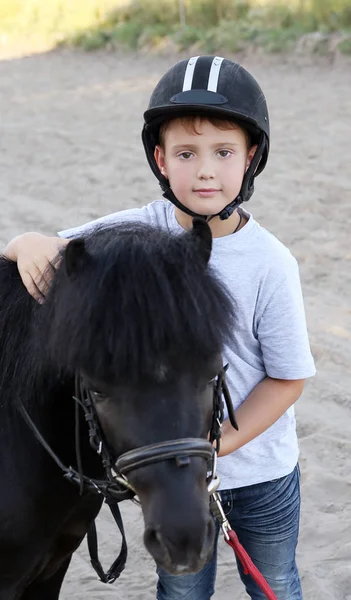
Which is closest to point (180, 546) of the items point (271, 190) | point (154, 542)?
point (154, 542)

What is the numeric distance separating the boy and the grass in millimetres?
9581

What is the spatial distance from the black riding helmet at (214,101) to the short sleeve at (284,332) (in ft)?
0.75

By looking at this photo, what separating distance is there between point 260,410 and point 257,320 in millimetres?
207

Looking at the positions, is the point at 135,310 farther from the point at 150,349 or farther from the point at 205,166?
the point at 205,166

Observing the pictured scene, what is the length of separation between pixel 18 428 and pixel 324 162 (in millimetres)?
6107

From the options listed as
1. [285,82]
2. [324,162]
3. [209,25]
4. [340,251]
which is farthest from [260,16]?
[340,251]

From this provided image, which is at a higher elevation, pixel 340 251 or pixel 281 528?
pixel 281 528

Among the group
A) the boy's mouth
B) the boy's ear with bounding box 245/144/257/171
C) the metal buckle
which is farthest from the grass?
the metal buckle

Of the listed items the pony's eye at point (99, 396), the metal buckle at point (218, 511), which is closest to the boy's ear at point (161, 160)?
the pony's eye at point (99, 396)

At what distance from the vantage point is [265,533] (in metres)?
1.99

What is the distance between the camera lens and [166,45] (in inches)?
529

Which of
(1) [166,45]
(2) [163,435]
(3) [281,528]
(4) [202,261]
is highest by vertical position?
(4) [202,261]

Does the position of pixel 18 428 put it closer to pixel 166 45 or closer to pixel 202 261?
pixel 202 261

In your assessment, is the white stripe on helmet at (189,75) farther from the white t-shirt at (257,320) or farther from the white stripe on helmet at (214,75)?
the white t-shirt at (257,320)
